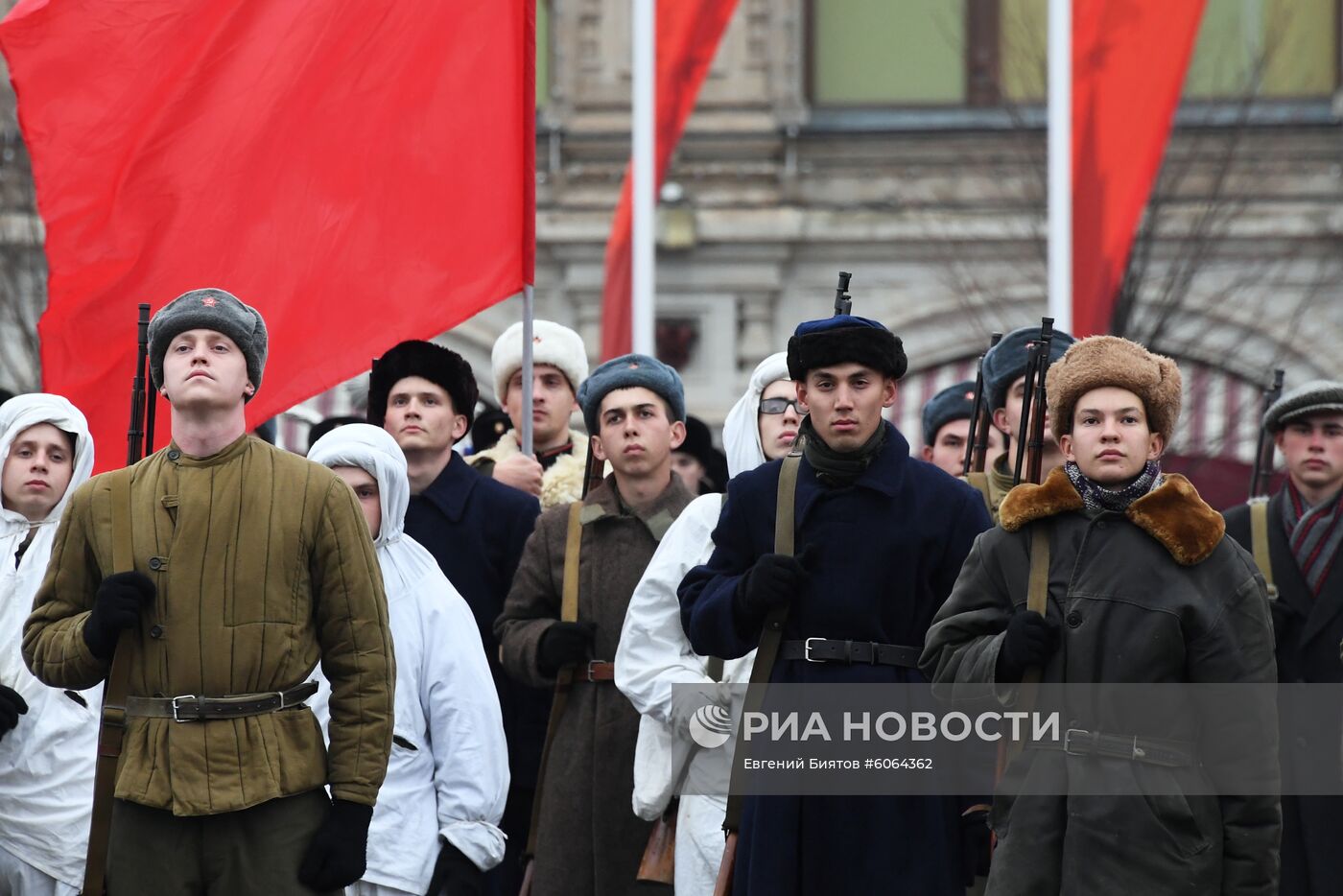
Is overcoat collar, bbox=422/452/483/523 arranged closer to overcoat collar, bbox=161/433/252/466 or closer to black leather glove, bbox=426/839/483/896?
black leather glove, bbox=426/839/483/896

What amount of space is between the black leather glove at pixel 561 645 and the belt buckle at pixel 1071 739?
2.06 m

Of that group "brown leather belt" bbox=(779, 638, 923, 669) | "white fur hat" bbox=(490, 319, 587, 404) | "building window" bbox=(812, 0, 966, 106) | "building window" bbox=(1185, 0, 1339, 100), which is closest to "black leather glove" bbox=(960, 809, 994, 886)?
"brown leather belt" bbox=(779, 638, 923, 669)

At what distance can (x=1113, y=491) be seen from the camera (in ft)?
17.7

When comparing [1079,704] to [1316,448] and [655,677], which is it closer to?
[655,677]

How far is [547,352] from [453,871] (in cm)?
294

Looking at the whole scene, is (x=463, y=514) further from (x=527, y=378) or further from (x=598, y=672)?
(x=598, y=672)

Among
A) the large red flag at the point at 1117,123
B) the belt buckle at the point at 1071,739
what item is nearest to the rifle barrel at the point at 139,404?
the belt buckle at the point at 1071,739

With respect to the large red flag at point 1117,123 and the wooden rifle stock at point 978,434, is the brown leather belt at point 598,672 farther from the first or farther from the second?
the large red flag at point 1117,123

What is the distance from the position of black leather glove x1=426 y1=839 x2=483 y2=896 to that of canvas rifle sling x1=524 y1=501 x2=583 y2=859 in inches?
34.0

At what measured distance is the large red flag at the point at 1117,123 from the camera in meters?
10.9

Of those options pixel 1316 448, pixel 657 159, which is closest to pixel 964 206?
pixel 657 159

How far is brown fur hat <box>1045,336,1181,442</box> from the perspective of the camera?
5.42m

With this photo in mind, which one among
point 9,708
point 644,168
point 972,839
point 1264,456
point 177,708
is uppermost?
point 644,168

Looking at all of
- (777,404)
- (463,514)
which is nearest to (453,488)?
(463,514)
